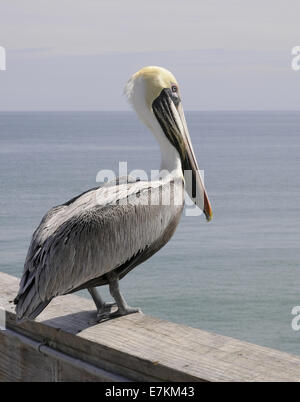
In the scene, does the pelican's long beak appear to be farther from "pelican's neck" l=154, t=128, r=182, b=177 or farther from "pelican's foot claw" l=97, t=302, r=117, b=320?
"pelican's foot claw" l=97, t=302, r=117, b=320

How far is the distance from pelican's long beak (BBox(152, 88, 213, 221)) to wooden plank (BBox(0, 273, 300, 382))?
75cm

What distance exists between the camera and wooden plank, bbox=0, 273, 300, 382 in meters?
1.84

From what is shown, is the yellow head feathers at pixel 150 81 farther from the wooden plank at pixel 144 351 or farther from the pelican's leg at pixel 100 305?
the wooden plank at pixel 144 351

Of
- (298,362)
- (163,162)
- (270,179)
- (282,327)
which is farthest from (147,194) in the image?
(270,179)

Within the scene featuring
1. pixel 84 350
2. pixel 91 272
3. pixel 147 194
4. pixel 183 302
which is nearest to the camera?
pixel 84 350

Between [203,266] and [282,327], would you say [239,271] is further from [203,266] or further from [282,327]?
[282,327]

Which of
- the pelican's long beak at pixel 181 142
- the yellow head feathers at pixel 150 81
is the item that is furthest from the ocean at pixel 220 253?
the yellow head feathers at pixel 150 81

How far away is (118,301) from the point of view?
263cm

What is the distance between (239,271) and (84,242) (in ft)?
55.3

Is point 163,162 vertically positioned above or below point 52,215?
above

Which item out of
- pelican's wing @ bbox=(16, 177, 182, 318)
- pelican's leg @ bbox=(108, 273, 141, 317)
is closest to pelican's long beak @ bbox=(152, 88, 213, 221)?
pelican's wing @ bbox=(16, 177, 182, 318)

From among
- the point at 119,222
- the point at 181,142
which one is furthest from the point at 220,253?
the point at 119,222

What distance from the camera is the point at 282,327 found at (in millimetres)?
14711
